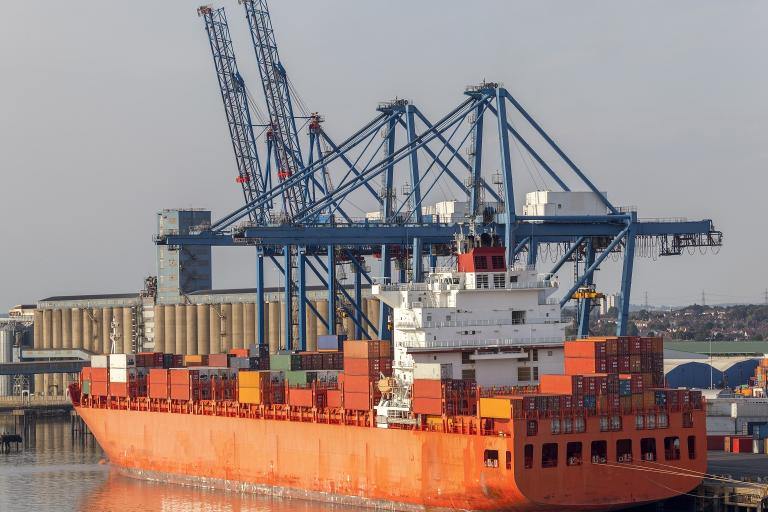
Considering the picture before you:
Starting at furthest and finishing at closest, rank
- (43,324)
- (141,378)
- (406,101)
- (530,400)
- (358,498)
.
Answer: (43,324) < (406,101) < (141,378) < (358,498) < (530,400)

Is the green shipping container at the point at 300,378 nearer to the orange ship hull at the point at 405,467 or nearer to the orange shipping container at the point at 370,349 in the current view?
the orange ship hull at the point at 405,467

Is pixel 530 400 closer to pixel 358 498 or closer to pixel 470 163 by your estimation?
pixel 358 498

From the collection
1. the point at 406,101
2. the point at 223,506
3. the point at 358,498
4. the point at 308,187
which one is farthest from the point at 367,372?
the point at 308,187

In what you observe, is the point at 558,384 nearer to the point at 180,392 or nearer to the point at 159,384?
the point at 180,392

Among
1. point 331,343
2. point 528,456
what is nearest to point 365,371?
point 528,456

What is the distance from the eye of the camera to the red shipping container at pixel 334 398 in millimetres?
54031

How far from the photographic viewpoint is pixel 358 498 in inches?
2057

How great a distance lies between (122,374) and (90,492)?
29.3ft

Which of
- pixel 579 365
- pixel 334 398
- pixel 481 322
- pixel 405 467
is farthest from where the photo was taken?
pixel 334 398

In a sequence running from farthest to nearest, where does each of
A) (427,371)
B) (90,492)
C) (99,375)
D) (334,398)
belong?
(99,375) < (90,492) < (334,398) < (427,371)

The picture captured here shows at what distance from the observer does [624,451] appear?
47.2m

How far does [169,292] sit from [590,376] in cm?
7192

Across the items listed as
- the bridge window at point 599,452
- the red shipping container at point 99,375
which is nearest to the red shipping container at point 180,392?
the red shipping container at point 99,375

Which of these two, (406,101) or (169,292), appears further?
(169,292)
